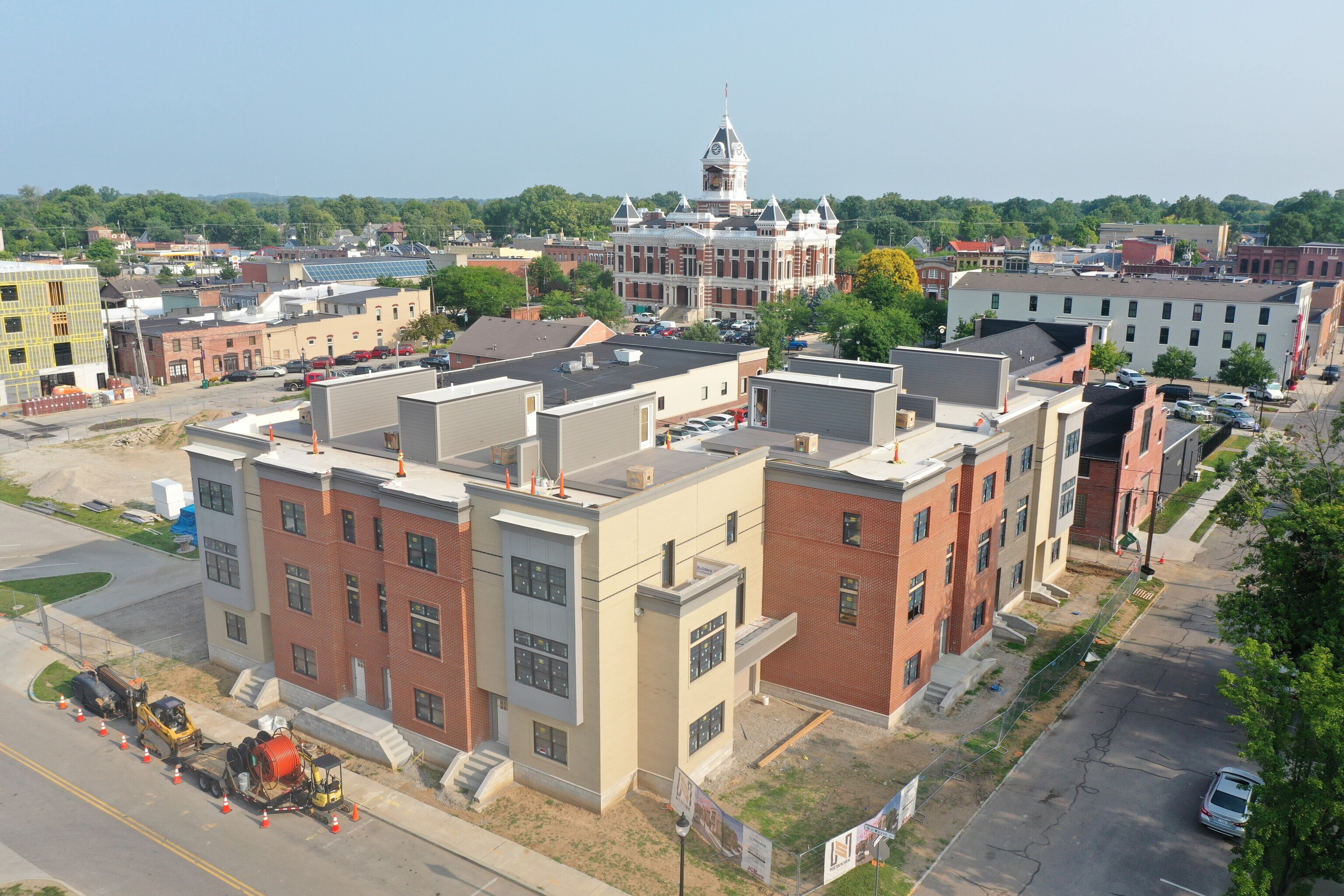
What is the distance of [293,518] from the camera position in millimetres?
34062

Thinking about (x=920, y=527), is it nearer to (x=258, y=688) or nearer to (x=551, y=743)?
(x=551, y=743)

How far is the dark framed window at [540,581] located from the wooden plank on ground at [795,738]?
947cm

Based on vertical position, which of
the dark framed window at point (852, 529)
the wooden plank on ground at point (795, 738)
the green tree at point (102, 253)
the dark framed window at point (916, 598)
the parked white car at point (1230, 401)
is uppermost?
the green tree at point (102, 253)

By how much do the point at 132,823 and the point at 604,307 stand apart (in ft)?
328

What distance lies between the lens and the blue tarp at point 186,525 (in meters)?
52.8

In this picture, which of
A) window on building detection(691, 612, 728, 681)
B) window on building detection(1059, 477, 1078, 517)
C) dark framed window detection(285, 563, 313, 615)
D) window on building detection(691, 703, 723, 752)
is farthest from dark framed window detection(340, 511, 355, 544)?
window on building detection(1059, 477, 1078, 517)

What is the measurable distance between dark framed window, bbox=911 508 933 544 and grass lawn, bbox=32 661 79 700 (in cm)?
3144

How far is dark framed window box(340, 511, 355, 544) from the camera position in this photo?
33.0 meters

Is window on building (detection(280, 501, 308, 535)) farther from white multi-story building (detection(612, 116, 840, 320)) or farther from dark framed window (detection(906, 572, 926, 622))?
white multi-story building (detection(612, 116, 840, 320))

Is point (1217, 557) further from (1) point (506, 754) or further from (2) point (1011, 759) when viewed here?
(1) point (506, 754)

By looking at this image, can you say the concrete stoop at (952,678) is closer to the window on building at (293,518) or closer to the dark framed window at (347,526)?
the dark framed window at (347,526)

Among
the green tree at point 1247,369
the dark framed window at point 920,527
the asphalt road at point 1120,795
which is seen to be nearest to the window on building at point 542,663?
the asphalt road at point 1120,795

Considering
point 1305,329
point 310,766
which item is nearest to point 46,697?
point 310,766

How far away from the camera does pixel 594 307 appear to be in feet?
408
